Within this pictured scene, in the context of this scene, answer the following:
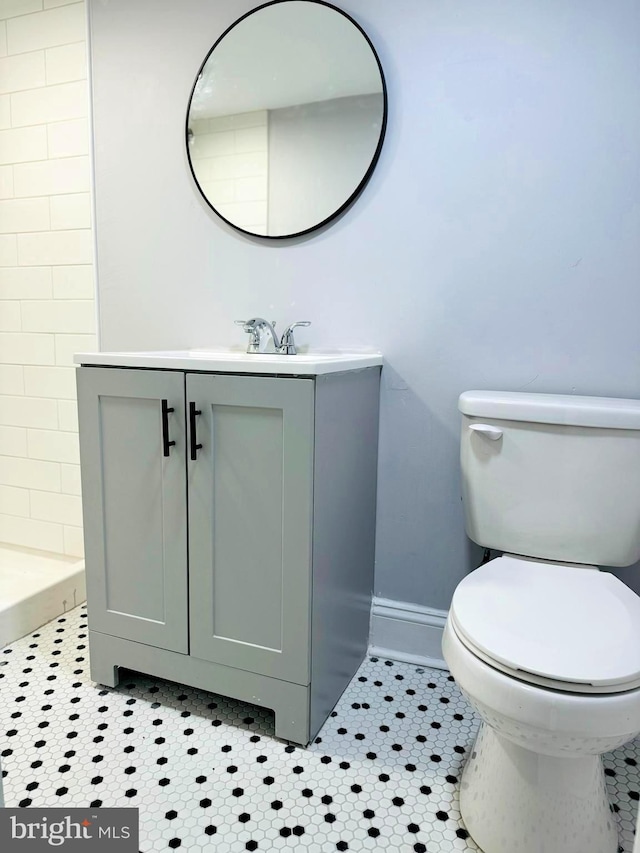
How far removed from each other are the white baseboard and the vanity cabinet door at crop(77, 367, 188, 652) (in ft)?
2.00

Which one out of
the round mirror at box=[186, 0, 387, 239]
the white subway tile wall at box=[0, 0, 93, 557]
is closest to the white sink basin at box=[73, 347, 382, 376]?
the round mirror at box=[186, 0, 387, 239]

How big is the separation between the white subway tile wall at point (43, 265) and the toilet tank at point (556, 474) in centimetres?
143

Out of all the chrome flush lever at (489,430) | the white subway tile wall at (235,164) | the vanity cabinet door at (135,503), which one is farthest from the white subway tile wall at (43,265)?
the chrome flush lever at (489,430)

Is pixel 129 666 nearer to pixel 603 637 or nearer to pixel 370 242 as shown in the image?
pixel 603 637

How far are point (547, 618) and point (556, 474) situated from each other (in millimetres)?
393

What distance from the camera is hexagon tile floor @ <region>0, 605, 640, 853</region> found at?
1128 millimetres

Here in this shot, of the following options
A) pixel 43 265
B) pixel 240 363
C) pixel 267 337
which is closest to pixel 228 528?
pixel 240 363

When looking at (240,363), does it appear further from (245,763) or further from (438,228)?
(245,763)

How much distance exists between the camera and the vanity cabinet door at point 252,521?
1259mm

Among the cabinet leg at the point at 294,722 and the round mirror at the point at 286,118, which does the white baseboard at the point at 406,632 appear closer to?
the cabinet leg at the point at 294,722

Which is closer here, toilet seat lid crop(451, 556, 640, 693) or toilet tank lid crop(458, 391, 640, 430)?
toilet seat lid crop(451, 556, 640, 693)

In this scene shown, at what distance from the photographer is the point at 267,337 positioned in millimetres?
1737

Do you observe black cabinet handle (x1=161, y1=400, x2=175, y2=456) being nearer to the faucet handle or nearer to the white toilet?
the faucet handle

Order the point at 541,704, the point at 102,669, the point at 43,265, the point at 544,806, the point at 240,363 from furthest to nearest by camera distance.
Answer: the point at 43,265
the point at 102,669
the point at 240,363
the point at 544,806
the point at 541,704
